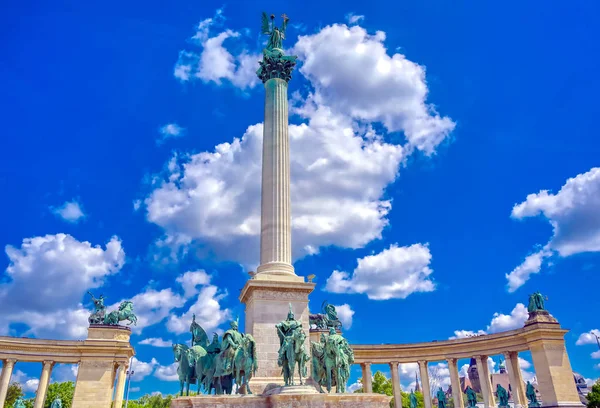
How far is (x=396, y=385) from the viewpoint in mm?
71438

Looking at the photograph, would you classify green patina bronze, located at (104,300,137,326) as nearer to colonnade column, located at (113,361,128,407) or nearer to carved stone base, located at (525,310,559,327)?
colonnade column, located at (113,361,128,407)

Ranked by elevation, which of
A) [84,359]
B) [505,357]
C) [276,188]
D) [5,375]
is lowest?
[5,375]

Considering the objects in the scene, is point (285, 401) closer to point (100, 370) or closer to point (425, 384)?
point (425, 384)

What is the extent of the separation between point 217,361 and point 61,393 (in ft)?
287

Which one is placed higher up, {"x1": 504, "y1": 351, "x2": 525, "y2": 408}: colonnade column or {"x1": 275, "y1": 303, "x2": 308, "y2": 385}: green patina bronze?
{"x1": 504, "y1": 351, "x2": 525, "y2": 408}: colonnade column

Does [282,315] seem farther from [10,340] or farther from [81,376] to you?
[10,340]

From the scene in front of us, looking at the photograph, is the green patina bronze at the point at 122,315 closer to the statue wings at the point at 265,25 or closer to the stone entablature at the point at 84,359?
the stone entablature at the point at 84,359

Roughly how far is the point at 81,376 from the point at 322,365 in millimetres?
52234

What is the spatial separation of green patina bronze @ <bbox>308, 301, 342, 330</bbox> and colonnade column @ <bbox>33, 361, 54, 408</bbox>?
1630 inches

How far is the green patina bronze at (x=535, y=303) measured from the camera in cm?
6912

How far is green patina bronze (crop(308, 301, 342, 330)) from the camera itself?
55.0 metres

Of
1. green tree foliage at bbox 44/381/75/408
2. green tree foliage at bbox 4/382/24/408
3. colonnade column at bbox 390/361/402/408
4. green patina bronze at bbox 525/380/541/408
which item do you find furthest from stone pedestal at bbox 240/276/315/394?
green tree foliage at bbox 4/382/24/408

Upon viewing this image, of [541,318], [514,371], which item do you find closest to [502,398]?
[514,371]

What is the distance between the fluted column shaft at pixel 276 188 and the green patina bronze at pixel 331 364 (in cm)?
640
